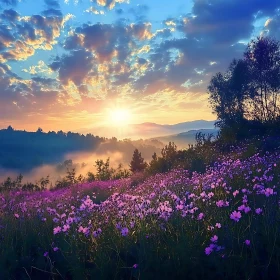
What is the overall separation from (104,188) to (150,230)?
9.09m

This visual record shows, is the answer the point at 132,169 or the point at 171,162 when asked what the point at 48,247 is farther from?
the point at 132,169

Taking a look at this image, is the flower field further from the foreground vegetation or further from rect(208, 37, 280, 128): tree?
rect(208, 37, 280, 128): tree

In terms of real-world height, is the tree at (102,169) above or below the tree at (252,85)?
below

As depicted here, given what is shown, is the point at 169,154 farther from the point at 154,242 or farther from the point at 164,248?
the point at 164,248

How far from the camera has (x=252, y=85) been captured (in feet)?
117

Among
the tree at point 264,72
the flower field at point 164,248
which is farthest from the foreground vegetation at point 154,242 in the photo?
the tree at point 264,72

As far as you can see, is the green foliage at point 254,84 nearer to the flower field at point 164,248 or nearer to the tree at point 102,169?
the tree at point 102,169

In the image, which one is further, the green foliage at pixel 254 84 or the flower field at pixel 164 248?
the green foliage at pixel 254 84

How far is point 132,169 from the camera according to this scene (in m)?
21.6

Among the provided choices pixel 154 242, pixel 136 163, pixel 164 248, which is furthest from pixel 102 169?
pixel 164 248

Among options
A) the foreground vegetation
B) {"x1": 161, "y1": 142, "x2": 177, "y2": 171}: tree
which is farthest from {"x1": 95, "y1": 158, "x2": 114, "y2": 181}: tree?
the foreground vegetation

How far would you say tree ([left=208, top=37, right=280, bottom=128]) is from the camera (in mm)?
30766

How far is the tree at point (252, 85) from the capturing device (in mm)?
30766

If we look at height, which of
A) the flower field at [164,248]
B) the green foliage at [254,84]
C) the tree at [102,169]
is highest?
the green foliage at [254,84]
